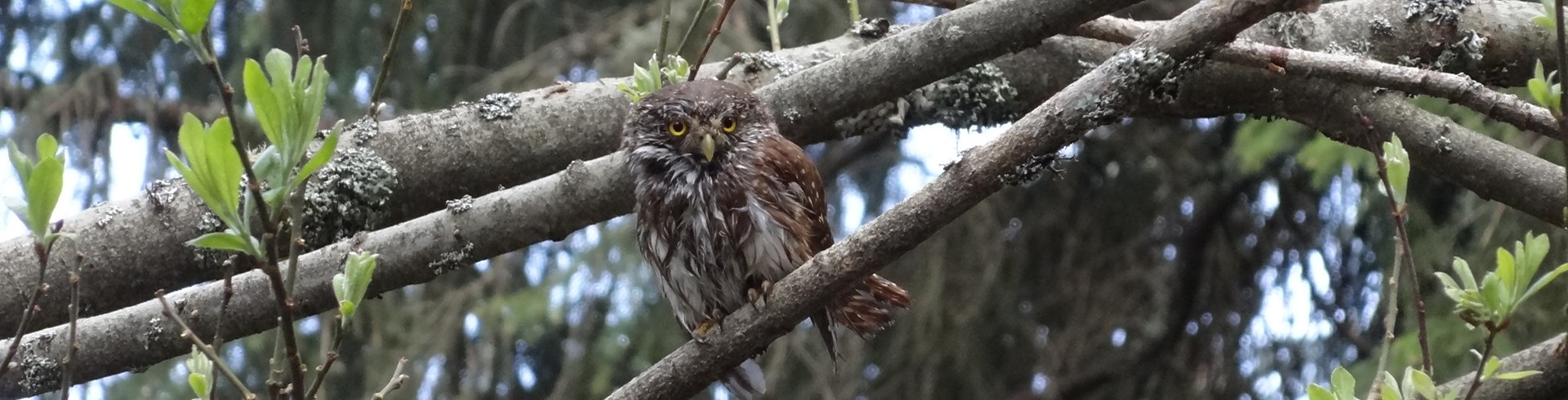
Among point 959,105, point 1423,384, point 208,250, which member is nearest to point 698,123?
point 959,105

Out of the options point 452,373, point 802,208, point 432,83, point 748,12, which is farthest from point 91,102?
point 802,208

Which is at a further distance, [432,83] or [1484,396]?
[432,83]

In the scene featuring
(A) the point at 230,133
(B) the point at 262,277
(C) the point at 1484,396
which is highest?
(A) the point at 230,133

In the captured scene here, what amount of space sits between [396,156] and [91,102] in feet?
9.78

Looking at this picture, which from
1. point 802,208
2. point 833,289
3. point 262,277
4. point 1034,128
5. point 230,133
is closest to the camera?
point 230,133

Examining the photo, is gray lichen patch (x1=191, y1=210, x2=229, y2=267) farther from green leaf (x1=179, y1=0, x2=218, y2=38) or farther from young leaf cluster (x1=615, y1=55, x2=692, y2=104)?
green leaf (x1=179, y1=0, x2=218, y2=38)

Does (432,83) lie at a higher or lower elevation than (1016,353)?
higher

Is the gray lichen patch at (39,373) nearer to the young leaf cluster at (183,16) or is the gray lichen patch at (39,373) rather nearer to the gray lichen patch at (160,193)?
the gray lichen patch at (160,193)

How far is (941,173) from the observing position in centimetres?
210

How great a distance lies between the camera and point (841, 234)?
18.8ft

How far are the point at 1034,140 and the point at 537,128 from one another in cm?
150

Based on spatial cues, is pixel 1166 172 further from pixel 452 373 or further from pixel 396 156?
pixel 396 156

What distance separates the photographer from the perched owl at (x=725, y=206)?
2.88m

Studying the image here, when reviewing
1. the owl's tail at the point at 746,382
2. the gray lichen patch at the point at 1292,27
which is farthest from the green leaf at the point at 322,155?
the gray lichen patch at the point at 1292,27
